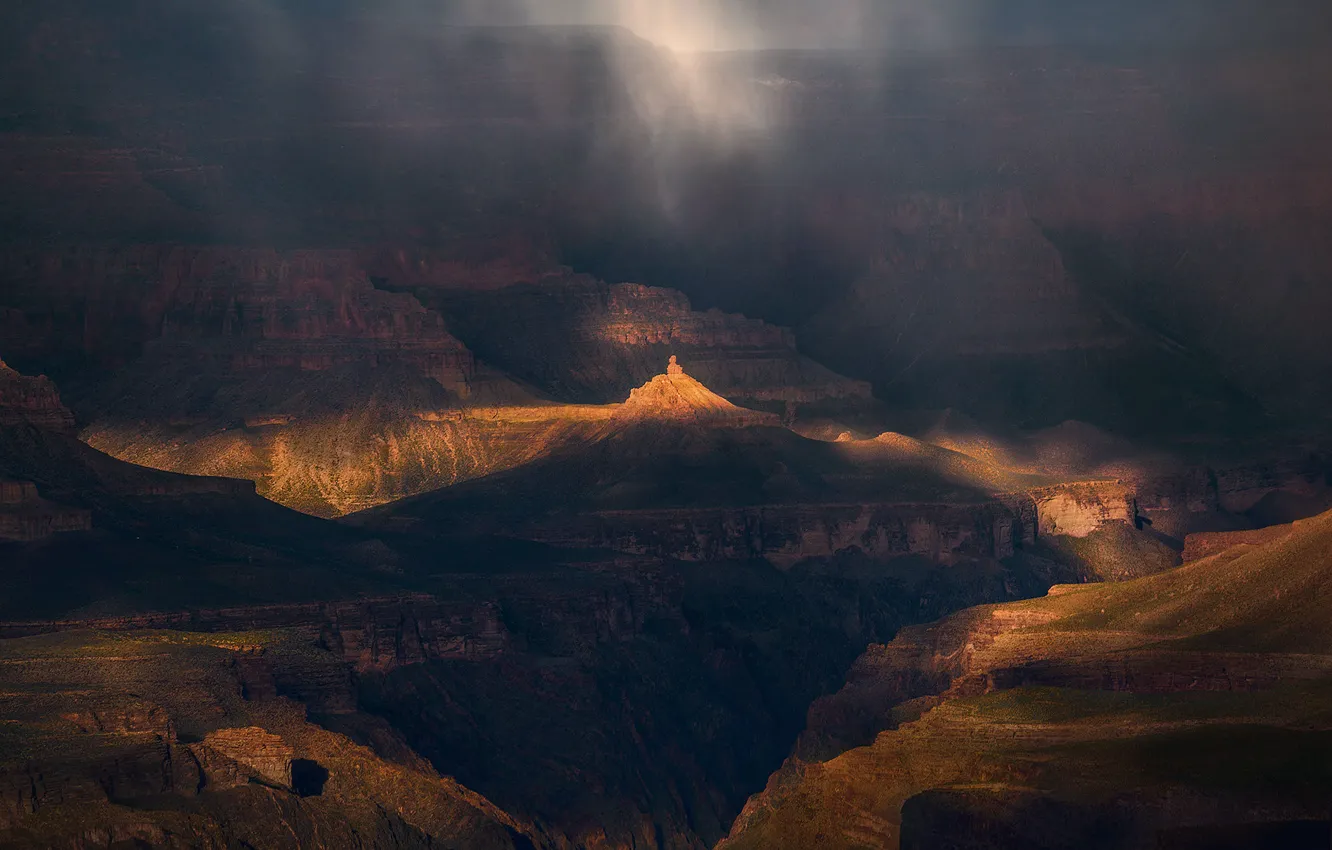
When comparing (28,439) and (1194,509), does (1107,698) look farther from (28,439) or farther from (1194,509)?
(1194,509)

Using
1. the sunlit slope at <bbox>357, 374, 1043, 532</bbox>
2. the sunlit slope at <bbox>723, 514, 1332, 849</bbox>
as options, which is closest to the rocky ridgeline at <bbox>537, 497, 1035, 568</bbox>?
the sunlit slope at <bbox>357, 374, 1043, 532</bbox>

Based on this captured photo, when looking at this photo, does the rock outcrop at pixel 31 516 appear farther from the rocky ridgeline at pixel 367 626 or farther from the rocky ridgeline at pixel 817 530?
the rocky ridgeline at pixel 817 530

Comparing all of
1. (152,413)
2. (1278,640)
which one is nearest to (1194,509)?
(152,413)

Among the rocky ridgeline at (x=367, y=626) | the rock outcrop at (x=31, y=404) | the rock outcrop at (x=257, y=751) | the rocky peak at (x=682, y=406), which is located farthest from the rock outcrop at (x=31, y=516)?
the rocky peak at (x=682, y=406)

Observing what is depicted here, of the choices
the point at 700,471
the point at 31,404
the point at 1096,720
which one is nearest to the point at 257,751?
the point at 1096,720

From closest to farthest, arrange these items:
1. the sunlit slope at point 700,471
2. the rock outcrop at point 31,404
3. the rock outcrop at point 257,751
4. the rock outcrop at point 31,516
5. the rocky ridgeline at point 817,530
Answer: the rock outcrop at point 257,751 < the rock outcrop at point 31,516 < the rock outcrop at point 31,404 < the rocky ridgeline at point 817,530 < the sunlit slope at point 700,471

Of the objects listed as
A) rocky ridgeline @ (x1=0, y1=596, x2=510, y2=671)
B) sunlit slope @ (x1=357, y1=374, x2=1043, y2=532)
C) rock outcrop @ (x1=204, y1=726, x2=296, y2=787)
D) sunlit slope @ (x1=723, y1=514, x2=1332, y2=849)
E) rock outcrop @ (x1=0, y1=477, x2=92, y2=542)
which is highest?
sunlit slope @ (x1=723, y1=514, x2=1332, y2=849)

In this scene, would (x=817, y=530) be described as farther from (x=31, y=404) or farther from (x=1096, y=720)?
(x=1096, y=720)

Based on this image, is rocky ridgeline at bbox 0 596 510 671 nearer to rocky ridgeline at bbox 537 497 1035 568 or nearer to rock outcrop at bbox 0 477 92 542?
rock outcrop at bbox 0 477 92 542

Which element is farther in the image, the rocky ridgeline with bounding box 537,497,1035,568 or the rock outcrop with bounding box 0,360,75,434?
the rocky ridgeline with bounding box 537,497,1035,568

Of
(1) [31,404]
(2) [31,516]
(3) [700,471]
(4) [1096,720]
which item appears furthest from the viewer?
(3) [700,471]
